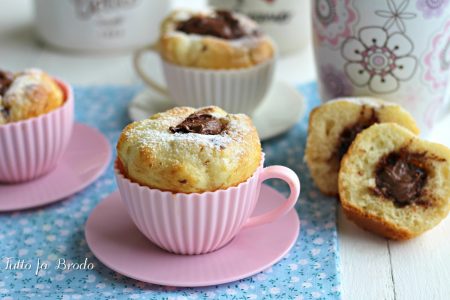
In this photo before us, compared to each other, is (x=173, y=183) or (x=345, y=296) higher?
(x=173, y=183)

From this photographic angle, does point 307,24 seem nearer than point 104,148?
No

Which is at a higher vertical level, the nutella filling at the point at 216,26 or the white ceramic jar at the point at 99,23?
the nutella filling at the point at 216,26

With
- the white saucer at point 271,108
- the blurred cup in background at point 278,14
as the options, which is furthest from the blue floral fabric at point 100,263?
the blurred cup in background at point 278,14

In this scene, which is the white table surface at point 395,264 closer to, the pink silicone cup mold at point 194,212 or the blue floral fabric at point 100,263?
the blue floral fabric at point 100,263

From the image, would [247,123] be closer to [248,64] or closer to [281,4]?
[248,64]

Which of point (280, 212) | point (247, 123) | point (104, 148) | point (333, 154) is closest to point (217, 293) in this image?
point (280, 212)
